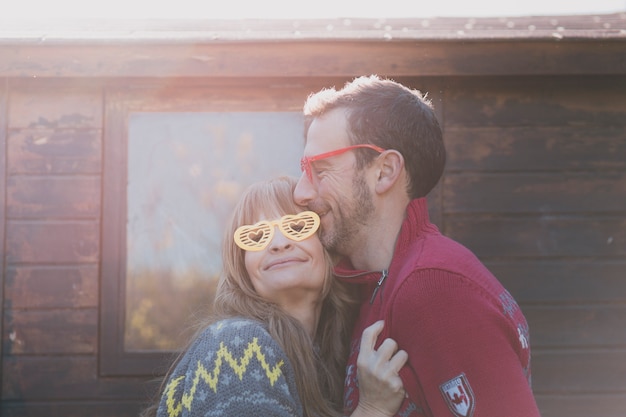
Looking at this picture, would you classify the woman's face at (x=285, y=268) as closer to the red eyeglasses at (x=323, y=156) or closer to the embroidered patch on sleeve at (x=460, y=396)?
the red eyeglasses at (x=323, y=156)

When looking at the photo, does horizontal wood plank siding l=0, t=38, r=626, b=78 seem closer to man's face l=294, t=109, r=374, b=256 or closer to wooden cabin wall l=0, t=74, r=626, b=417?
wooden cabin wall l=0, t=74, r=626, b=417

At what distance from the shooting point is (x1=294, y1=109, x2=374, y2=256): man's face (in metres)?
2.88

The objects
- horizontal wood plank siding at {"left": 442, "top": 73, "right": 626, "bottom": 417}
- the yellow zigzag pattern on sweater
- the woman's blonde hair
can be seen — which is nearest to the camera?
the yellow zigzag pattern on sweater

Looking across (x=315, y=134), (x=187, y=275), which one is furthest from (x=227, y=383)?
(x=187, y=275)

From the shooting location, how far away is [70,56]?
4.03m

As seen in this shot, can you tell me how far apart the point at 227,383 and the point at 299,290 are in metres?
0.61

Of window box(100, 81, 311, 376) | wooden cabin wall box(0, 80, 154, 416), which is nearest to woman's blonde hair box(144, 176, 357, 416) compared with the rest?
window box(100, 81, 311, 376)

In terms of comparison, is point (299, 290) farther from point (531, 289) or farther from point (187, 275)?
point (531, 289)

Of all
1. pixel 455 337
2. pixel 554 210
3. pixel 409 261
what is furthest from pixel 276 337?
pixel 554 210

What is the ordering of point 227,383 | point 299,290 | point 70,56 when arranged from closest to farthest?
point 227,383 → point 299,290 → point 70,56

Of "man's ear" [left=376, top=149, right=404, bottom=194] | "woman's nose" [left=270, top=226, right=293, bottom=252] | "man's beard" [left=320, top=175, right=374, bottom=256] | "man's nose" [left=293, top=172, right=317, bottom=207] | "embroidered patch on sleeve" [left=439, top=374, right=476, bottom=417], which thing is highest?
"man's ear" [left=376, top=149, right=404, bottom=194]

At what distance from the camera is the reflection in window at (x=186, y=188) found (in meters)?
4.29

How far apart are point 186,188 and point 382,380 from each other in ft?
7.55

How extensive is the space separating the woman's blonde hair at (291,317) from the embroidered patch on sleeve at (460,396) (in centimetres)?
53
